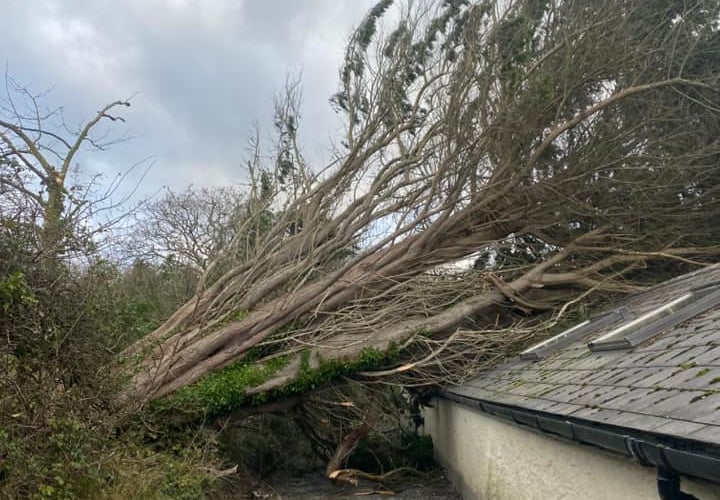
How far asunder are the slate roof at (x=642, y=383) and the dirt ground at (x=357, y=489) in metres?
3.35

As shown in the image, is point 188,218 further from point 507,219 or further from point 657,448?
point 657,448

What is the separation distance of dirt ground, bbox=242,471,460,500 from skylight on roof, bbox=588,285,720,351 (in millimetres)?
5104

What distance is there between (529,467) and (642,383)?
2.21m

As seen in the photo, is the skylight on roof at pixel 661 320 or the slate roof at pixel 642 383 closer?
the slate roof at pixel 642 383

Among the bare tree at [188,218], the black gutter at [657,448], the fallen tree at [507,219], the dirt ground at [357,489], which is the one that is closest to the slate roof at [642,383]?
the black gutter at [657,448]

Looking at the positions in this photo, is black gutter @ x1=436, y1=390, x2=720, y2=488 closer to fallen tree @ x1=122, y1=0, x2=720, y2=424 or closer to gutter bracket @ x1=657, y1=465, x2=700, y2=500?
gutter bracket @ x1=657, y1=465, x2=700, y2=500

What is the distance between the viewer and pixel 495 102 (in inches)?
422

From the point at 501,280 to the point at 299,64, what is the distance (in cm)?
704

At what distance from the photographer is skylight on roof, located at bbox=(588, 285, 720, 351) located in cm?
591

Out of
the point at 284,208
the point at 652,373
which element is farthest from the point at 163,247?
the point at 652,373

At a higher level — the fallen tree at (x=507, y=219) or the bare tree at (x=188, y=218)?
the bare tree at (x=188, y=218)

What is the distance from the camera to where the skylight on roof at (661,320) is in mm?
5914

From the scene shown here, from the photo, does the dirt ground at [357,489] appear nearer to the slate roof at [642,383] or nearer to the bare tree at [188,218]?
the slate roof at [642,383]

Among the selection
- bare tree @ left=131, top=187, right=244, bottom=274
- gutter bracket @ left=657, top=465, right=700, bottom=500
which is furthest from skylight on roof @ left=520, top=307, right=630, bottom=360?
bare tree @ left=131, top=187, right=244, bottom=274
